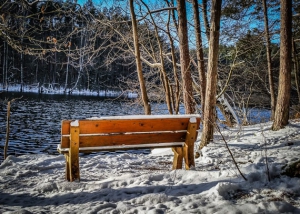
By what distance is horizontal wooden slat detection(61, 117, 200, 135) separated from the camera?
3.48 metres

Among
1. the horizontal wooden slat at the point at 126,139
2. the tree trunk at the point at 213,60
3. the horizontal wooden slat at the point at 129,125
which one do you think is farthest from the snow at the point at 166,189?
the tree trunk at the point at 213,60

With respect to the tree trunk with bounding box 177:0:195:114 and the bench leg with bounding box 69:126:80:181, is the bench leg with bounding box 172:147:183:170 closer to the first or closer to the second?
the bench leg with bounding box 69:126:80:181

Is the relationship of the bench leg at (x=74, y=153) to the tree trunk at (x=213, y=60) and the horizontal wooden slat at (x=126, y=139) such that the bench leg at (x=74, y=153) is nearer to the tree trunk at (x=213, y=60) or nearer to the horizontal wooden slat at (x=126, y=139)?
the horizontal wooden slat at (x=126, y=139)

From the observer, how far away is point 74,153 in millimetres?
3512

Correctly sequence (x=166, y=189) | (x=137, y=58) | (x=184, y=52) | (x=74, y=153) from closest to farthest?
(x=166, y=189) < (x=74, y=153) < (x=184, y=52) < (x=137, y=58)

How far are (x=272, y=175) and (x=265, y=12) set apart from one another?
11629mm

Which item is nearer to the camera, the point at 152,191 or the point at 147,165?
the point at 152,191

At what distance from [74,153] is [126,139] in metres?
0.90

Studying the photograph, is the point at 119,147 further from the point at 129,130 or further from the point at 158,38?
the point at 158,38

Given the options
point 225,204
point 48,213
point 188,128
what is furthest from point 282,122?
point 48,213

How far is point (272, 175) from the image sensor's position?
2830 mm

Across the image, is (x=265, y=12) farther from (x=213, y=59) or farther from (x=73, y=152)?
(x=73, y=152)

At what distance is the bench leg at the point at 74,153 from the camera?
3.40 m

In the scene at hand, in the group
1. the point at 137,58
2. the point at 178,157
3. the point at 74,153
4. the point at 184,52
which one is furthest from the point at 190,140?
the point at 137,58
